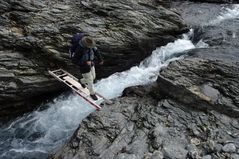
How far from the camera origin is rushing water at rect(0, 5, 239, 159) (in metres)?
14.1

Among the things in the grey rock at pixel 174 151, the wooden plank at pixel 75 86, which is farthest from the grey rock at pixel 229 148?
the wooden plank at pixel 75 86

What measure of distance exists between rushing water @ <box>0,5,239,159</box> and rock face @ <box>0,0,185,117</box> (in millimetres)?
590

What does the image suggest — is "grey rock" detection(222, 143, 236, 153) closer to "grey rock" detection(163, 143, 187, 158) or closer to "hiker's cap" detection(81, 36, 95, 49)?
"grey rock" detection(163, 143, 187, 158)

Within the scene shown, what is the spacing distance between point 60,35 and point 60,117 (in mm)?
4269

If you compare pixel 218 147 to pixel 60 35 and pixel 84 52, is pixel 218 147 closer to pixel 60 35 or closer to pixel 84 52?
pixel 84 52

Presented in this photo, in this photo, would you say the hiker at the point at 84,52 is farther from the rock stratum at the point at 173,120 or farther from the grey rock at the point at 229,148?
the grey rock at the point at 229,148

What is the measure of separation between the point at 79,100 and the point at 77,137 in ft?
15.6

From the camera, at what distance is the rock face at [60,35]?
1520cm

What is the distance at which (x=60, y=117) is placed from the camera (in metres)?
15.5

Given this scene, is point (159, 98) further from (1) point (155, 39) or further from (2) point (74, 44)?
(1) point (155, 39)

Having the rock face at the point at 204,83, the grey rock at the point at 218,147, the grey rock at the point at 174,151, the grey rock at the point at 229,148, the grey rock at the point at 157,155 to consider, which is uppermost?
the rock face at the point at 204,83

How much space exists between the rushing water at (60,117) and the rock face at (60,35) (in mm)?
→ 590

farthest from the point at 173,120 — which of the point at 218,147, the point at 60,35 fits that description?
the point at 60,35

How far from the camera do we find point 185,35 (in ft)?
64.9
